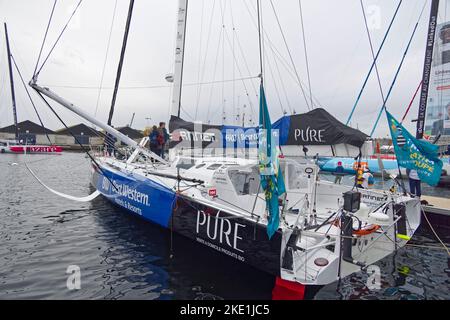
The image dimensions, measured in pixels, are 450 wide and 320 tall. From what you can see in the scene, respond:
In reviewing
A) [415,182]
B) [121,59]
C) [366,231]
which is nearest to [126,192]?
[121,59]

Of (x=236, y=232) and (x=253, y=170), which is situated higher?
(x=253, y=170)

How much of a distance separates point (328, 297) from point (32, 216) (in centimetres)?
720

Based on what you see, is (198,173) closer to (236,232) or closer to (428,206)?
(236,232)

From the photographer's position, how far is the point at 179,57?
8.09 m

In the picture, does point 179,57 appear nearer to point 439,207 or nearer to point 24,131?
point 439,207

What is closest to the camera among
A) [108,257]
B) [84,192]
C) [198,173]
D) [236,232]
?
[236,232]

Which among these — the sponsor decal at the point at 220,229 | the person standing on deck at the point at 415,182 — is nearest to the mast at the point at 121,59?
the sponsor decal at the point at 220,229

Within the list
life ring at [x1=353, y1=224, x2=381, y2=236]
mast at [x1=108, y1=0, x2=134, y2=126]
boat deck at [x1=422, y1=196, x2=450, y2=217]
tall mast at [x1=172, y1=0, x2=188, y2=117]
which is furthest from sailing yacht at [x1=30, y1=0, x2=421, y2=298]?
boat deck at [x1=422, y1=196, x2=450, y2=217]

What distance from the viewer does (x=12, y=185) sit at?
11.8 m

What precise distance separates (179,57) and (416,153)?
630 cm

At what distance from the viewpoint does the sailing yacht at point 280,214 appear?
3.46 metres

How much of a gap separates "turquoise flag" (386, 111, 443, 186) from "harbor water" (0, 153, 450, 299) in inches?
68.5
